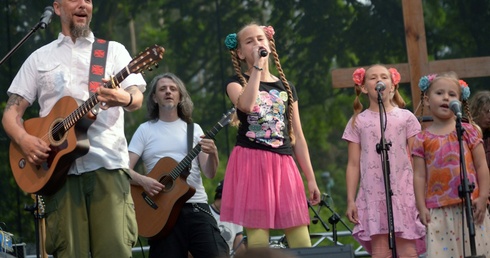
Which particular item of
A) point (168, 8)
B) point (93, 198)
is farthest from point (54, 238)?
point (168, 8)

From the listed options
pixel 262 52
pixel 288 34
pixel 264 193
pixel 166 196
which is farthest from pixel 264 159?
pixel 288 34

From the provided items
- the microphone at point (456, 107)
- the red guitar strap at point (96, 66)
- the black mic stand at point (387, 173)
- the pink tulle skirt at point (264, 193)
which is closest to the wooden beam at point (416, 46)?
the black mic stand at point (387, 173)

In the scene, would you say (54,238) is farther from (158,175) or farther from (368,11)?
(368,11)

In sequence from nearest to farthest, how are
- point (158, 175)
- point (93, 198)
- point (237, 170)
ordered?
point (93, 198) < point (237, 170) < point (158, 175)

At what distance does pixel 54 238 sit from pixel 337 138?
608 cm

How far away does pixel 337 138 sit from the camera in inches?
415

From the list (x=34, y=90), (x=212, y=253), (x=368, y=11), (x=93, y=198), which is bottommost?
(x=212, y=253)

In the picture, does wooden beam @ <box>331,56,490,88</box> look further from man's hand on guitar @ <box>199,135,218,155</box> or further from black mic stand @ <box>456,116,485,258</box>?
black mic stand @ <box>456,116,485,258</box>

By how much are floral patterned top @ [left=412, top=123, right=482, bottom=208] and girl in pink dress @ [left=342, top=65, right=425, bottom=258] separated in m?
0.23

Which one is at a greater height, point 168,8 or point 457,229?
point 168,8

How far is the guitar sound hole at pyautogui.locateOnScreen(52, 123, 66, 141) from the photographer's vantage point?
4852 mm

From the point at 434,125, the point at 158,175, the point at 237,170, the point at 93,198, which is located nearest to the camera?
the point at 93,198

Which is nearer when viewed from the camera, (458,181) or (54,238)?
(54,238)

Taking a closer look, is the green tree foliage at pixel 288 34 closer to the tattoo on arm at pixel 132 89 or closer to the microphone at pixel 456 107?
the microphone at pixel 456 107
